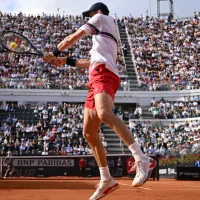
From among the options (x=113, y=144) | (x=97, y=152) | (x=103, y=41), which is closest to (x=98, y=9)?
(x=103, y=41)

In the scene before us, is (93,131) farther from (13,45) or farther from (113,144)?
(113,144)

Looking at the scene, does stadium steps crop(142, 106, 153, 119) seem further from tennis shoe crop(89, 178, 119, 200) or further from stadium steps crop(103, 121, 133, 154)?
tennis shoe crop(89, 178, 119, 200)

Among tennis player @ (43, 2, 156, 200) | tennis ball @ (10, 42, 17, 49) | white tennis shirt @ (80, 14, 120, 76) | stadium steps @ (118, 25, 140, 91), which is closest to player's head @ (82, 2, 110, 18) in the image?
tennis player @ (43, 2, 156, 200)

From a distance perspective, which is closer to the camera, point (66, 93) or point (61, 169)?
point (61, 169)

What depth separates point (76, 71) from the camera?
126 feet

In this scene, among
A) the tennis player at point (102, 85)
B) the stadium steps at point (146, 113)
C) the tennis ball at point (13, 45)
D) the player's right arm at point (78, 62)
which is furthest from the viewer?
the stadium steps at point (146, 113)

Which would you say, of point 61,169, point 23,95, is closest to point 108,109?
point 61,169

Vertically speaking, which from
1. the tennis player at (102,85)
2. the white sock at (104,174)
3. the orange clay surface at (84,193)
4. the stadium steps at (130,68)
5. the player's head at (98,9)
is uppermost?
the stadium steps at (130,68)

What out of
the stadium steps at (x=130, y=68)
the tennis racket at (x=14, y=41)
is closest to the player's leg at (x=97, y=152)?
the tennis racket at (x=14, y=41)

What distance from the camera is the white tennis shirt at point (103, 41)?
661cm

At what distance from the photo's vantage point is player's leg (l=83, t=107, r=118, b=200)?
263 inches

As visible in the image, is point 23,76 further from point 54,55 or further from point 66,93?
point 54,55

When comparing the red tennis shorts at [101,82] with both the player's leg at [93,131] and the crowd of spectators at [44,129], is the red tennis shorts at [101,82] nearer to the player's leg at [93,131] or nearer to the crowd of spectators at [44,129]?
the player's leg at [93,131]

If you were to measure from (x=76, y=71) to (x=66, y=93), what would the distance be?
2.15m
